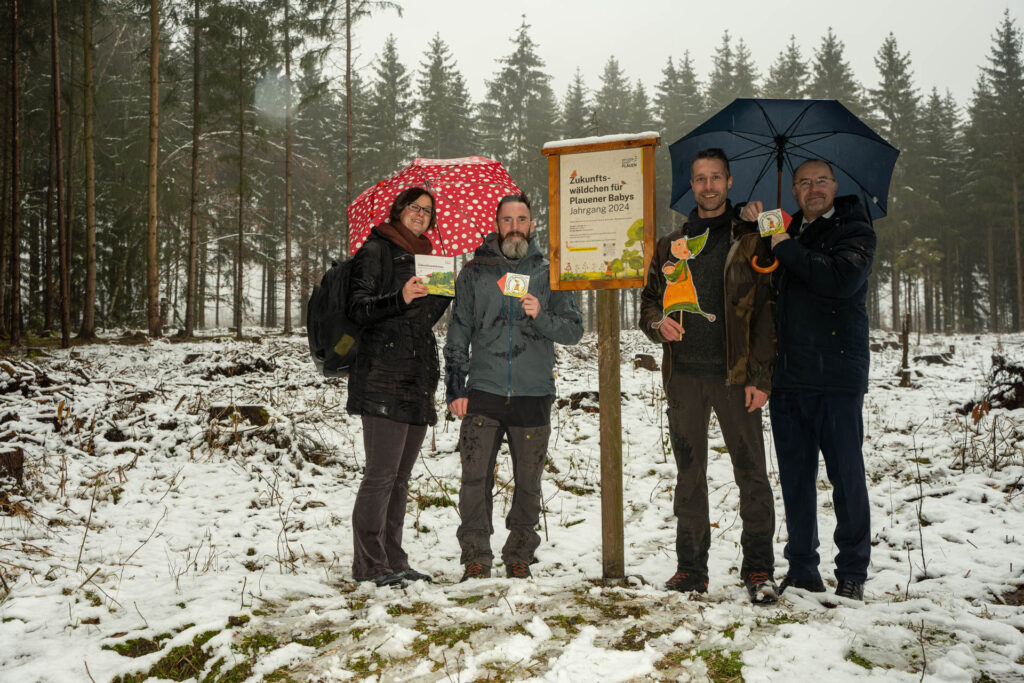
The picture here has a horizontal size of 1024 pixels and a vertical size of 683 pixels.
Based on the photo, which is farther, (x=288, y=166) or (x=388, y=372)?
(x=288, y=166)

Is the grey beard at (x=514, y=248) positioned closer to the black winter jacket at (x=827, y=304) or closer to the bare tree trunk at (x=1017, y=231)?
the black winter jacket at (x=827, y=304)

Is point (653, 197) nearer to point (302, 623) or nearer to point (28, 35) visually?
point (302, 623)

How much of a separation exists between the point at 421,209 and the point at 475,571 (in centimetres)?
240

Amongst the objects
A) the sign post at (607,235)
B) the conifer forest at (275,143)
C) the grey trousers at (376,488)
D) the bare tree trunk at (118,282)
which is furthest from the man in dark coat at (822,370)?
the bare tree trunk at (118,282)

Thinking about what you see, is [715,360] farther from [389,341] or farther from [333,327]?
[333,327]

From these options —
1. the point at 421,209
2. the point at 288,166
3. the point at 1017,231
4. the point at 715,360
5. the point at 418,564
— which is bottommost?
the point at 418,564

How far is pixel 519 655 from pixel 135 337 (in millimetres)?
17073

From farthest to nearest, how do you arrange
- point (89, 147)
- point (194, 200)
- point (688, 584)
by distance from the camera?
point (194, 200), point (89, 147), point (688, 584)

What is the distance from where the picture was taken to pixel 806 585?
3.28 m

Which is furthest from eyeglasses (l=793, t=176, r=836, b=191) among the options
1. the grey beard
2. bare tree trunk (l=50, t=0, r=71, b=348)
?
bare tree trunk (l=50, t=0, r=71, b=348)

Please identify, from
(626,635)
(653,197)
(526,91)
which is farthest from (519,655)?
(526,91)

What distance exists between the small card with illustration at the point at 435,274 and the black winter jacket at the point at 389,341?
0.76ft

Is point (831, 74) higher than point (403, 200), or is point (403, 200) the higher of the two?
point (831, 74)

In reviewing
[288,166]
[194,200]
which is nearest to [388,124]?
[288,166]
